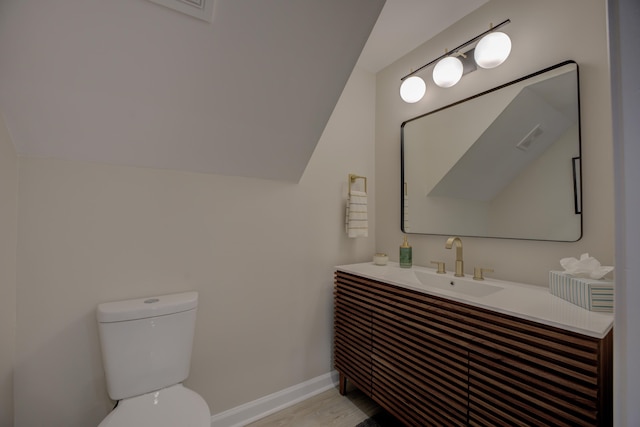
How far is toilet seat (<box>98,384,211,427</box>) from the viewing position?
1.01 m

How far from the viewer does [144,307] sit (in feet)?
4.00

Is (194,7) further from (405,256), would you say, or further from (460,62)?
(405,256)

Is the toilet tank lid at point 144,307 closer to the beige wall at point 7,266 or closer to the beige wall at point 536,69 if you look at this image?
the beige wall at point 7,266

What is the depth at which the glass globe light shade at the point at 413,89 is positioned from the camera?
1.93 metres

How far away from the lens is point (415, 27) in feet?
5.99

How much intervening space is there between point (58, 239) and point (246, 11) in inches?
48.9

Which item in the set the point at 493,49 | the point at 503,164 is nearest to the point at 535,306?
the point at 503,164

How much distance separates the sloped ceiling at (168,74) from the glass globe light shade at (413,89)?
2.62 ft

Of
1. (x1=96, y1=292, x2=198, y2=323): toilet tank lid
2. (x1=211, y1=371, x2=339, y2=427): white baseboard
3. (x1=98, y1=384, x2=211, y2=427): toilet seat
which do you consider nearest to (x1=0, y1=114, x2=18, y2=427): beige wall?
(x1=96, y1=292, x2=198, y2=323): toilet tank lid

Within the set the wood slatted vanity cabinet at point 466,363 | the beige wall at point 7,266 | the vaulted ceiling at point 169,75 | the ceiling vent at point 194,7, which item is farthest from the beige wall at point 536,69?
the beige wall at point 7,266

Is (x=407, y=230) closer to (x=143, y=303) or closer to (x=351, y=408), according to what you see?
(x=351, y=408)

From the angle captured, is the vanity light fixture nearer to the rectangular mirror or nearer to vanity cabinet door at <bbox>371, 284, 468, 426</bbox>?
the rectangular mirror

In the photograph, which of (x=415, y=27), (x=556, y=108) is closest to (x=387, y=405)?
(x=556, y=108)

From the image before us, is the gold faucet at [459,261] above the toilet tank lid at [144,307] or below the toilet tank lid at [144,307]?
above
